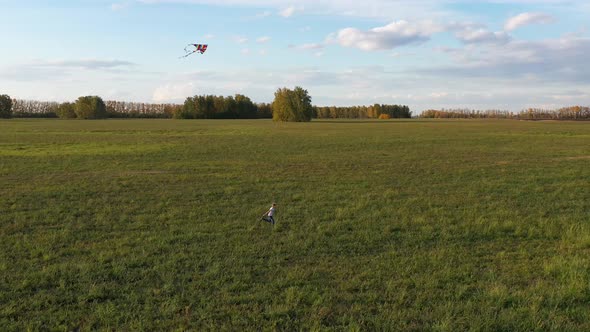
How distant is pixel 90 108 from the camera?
478 feet

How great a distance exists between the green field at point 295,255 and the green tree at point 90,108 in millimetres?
140608

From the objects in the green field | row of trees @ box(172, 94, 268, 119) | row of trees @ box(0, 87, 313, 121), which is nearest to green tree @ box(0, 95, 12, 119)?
row of trees @ box(0, 87, 313, 121)

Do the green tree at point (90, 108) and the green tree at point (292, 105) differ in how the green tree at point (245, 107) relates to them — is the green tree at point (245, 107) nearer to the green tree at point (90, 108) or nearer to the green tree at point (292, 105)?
the green tree at point (292, 105)

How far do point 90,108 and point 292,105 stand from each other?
68.6m

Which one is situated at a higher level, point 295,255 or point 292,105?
point 292,105

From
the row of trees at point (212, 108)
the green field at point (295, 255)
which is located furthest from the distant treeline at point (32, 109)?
the green field at point (295, 255)

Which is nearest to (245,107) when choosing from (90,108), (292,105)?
(292,105)

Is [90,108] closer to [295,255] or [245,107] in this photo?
[245,107]

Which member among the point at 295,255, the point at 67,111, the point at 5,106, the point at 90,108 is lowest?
the point at 295,255

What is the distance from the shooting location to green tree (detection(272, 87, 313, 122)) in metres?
117

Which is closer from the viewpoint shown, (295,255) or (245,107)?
(295,255)

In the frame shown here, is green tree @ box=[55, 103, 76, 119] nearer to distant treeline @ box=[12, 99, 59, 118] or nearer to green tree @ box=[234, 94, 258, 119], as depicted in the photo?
distant treeline @ box=[12, 99, 59, 118]

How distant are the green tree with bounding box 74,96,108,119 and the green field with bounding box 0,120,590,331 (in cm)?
14061

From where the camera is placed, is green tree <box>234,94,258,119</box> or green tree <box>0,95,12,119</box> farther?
green tree <box>234,94,258,119</box>
